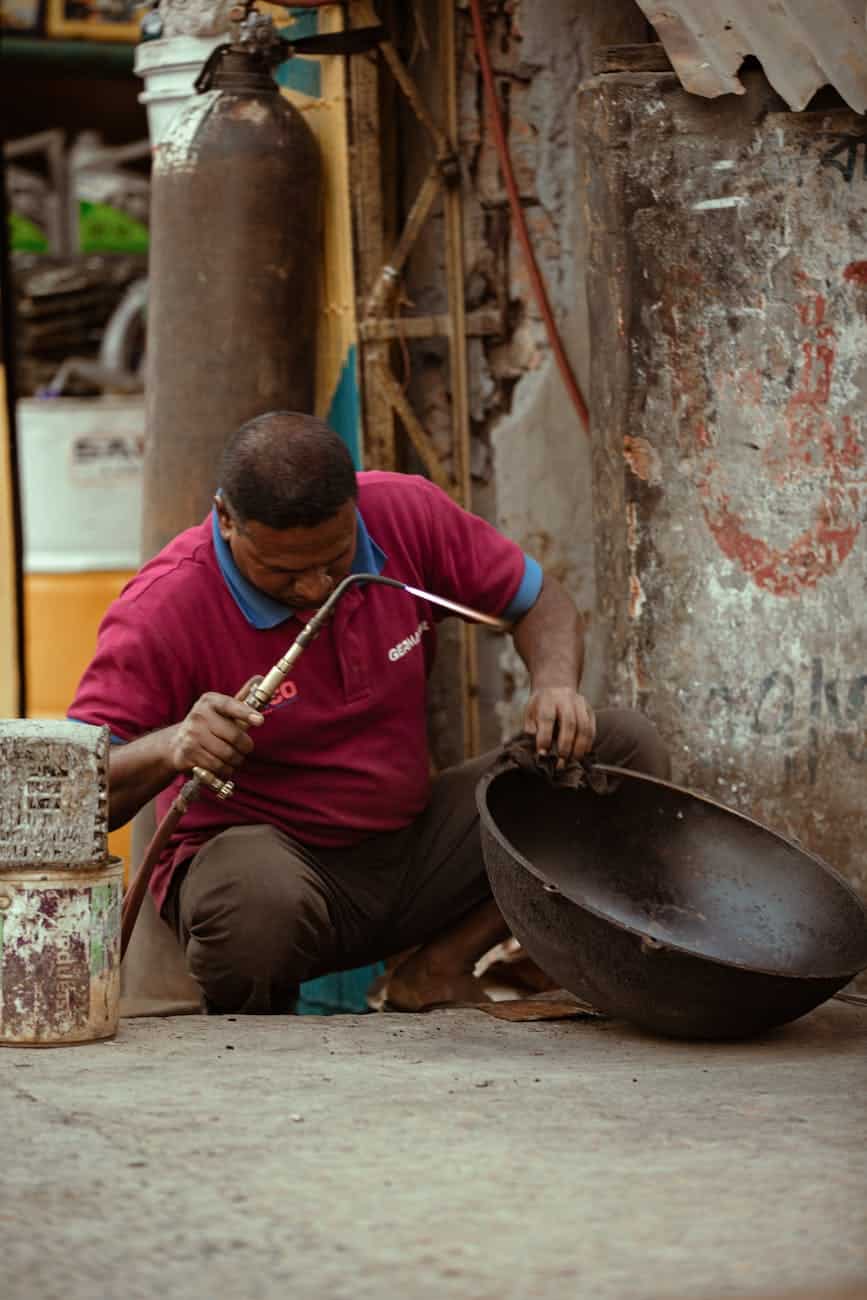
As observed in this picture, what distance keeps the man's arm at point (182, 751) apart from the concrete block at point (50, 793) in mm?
193

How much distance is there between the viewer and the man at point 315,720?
356 cm

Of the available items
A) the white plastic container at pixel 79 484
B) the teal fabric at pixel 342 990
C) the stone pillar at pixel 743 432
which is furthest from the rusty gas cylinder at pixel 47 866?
the white plastic container at pixel 79 484

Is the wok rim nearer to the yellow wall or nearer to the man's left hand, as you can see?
the man's left hand

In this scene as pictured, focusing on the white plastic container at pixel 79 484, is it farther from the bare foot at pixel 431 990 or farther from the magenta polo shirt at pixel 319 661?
the bare foot at pixel 431 990

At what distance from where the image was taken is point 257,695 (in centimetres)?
337

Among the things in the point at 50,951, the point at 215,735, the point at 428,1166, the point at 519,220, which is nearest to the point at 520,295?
the point at 519,220

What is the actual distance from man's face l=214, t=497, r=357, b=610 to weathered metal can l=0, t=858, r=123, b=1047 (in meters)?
0.65

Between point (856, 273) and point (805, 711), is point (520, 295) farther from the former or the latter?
point (805, 711)

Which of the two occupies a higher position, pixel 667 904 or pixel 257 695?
pixel 257 695

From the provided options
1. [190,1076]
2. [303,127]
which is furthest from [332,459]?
[303,127]

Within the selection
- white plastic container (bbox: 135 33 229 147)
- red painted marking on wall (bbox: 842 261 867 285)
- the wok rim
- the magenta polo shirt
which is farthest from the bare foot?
white plastic container (bbox: 135 33 229 147)

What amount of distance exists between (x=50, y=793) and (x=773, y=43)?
207 centimetres

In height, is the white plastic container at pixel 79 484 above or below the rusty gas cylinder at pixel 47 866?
above

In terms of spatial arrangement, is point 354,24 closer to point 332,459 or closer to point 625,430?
point 625,430
